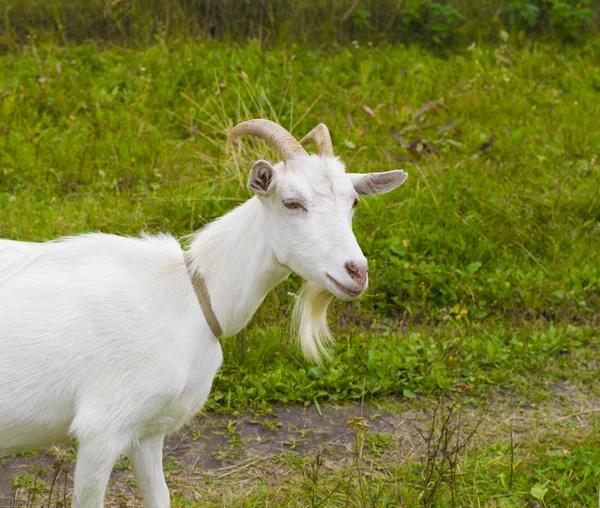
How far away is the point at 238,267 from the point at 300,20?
562 cm

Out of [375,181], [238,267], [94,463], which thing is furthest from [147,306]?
[375,181]

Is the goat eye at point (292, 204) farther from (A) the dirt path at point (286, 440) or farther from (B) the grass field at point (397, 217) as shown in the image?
(A) the dirt path at point (286, 440)

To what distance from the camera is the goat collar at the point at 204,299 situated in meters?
3.55

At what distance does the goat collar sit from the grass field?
535 mm

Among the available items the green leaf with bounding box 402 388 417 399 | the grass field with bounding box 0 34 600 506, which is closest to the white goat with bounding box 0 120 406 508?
the grass field with bounding box 0 34 600 506

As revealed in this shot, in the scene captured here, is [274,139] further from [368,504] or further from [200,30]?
[200,30]

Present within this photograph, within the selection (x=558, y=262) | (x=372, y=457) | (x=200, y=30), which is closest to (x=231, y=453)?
(x=372, y=457)

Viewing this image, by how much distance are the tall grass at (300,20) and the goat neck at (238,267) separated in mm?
5045

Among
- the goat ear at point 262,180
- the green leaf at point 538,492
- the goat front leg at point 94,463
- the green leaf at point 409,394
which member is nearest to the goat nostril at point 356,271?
the goat ear at point 262,180

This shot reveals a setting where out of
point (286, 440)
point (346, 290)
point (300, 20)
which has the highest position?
point (346, 290)

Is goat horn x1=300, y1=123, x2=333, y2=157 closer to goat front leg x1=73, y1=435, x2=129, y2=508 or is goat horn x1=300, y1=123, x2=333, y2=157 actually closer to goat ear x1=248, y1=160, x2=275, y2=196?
goat ear x1=248, y1=160, x2=275, y2=196

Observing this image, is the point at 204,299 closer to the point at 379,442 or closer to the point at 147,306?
the point at 147,306

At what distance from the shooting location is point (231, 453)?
455 centimetres

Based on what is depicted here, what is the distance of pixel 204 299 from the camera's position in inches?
141
